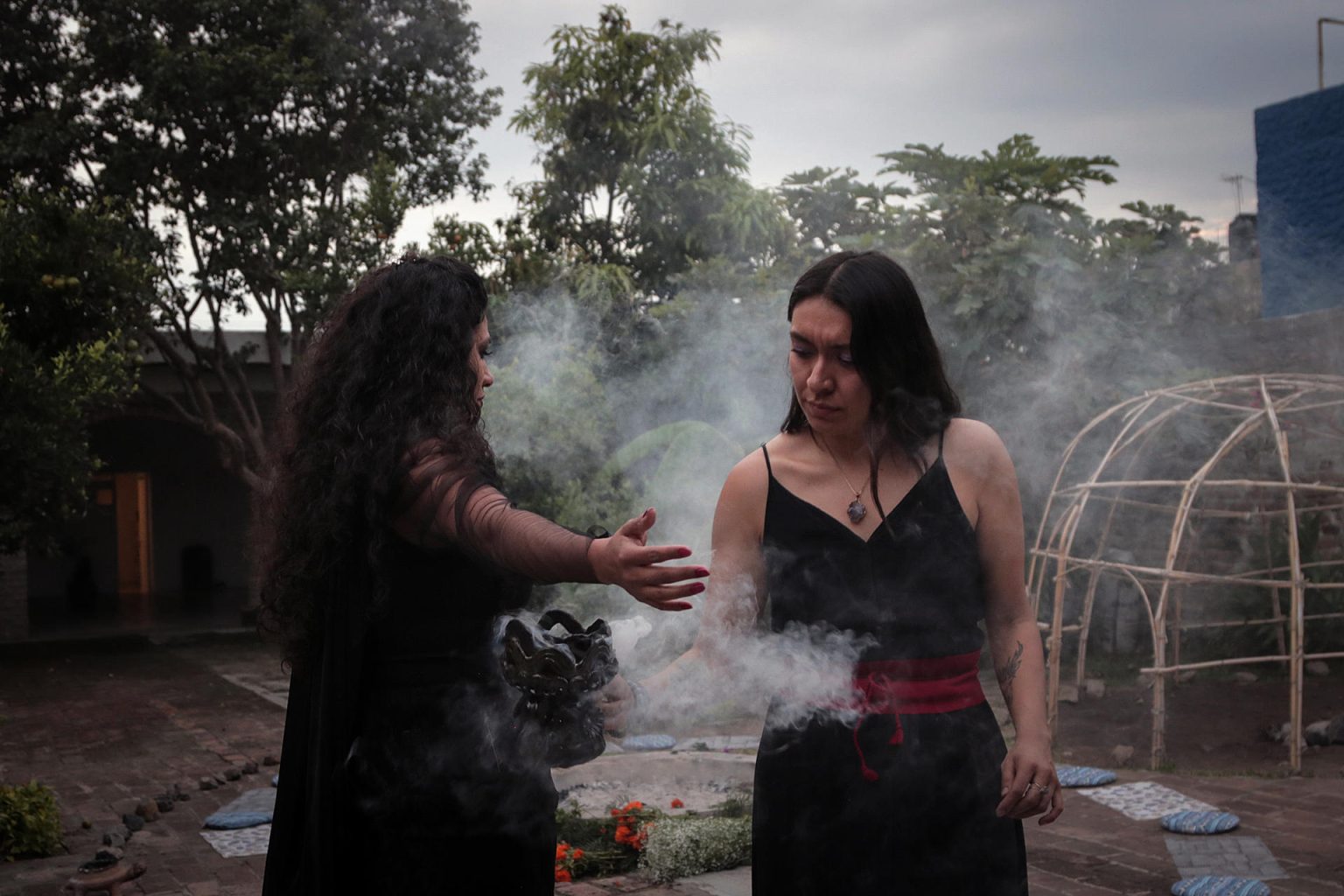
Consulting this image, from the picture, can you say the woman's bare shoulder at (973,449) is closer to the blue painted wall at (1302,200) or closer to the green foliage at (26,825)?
the green foliage at (26,825)

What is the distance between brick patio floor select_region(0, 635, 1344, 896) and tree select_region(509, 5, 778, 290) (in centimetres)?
493

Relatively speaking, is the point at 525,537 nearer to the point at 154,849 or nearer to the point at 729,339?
the point at 154,849

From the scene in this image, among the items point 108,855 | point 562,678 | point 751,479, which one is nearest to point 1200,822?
point 751,479

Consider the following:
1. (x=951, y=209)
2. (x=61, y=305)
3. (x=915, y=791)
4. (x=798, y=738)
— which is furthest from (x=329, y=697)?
(x=951, y=209)

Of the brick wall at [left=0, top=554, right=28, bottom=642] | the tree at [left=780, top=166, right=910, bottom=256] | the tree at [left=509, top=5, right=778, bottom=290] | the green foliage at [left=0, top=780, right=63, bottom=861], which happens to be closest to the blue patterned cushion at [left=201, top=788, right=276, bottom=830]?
the green foliage at [left=0, top=780, right=63, bottom=861]

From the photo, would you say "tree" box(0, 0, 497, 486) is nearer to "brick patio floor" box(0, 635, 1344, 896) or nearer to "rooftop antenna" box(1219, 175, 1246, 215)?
"brick patio floor" box(0, 635, 1344, 896)

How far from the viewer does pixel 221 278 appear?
12.0 m

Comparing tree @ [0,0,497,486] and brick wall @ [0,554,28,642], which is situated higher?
tree @ [0,0,497,486]

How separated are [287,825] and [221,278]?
11093 mm

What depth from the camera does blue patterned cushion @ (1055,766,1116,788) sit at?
5.70 m

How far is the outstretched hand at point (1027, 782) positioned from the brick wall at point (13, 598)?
13478mm

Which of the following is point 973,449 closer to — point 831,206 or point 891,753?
point 891,753

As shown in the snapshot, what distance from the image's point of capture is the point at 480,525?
171cm

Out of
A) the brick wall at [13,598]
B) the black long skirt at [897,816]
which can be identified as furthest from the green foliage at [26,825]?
the brick wall at [13,598]
